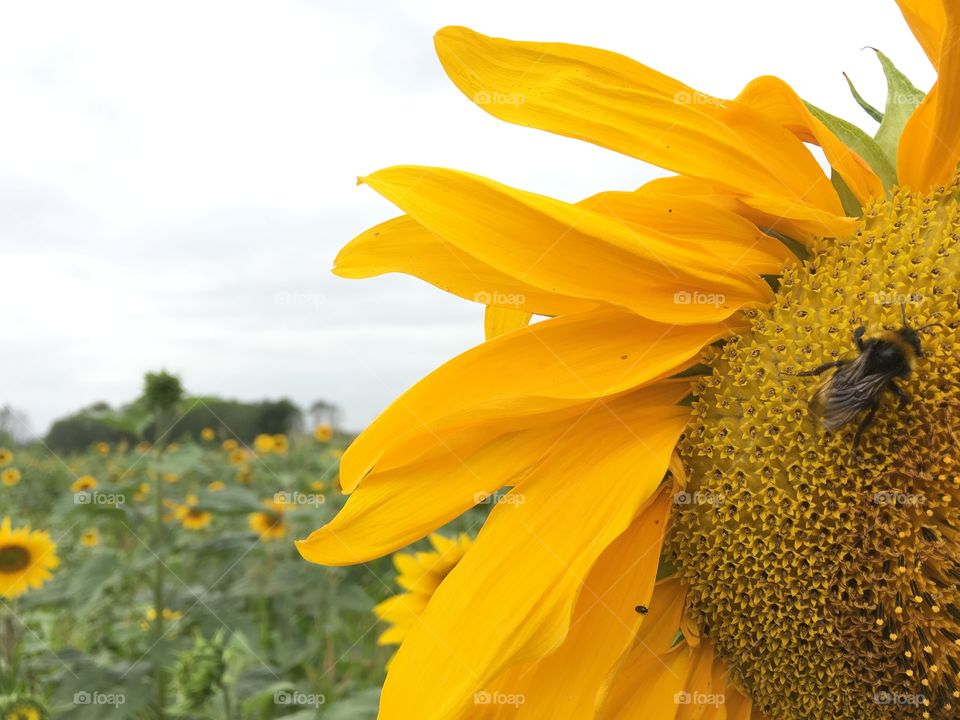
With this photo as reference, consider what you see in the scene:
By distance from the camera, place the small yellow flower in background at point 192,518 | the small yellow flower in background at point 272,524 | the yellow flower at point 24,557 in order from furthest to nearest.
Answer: the small yellow flower in background at point 192,518, the small yellow flower in background at point 272,524, the yellow flower at point 24,557

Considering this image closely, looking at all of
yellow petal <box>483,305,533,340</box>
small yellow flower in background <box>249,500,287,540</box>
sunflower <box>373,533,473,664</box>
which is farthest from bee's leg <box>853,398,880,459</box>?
small yellow flower in background <box>249,500,287,540</box>

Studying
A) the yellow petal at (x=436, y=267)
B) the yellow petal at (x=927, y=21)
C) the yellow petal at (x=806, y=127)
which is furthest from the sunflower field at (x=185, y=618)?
the yellow petal at (x=927, y=21)

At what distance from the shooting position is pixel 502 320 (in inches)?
63.1

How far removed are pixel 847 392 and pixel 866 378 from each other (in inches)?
1.4

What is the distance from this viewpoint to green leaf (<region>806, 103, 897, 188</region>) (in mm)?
1434

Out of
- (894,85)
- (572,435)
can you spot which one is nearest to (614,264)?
(572,435)

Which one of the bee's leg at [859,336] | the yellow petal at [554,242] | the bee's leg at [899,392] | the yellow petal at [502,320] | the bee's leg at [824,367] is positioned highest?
the yellow petal at [554,242]

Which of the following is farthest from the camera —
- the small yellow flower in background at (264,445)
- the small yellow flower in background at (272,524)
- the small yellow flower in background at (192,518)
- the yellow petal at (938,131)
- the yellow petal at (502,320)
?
the small yellow flower in background at (264,445)

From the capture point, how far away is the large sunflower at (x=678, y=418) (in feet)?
4.23

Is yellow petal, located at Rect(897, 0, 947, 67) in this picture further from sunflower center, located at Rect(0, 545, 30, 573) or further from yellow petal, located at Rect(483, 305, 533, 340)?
sunflower center, located at Rect(0, 545, 30, 573)

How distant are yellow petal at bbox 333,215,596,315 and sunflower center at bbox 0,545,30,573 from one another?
17.4 feet

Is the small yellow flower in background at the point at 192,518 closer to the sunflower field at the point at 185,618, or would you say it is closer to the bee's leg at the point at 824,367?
the sunflower field at the point at 185,618

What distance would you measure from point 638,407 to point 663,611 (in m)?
0.37

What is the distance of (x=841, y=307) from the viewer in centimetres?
135
